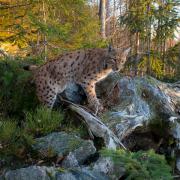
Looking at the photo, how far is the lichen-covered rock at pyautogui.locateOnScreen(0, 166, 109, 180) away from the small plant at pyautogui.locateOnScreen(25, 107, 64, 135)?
1216 millimetres

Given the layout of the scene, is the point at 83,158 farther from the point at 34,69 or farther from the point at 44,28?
the point at 44,28

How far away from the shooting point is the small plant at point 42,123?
6254 mm

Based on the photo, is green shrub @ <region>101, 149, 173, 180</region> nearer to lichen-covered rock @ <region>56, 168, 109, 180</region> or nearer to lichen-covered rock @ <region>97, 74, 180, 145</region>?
lichen-covered rock @ <region>56, 168, 109, 180</region>

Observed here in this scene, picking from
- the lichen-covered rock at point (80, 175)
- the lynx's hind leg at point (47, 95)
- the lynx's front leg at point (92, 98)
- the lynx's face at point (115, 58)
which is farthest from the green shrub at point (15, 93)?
the lichen-covered rock at point (80, 175)

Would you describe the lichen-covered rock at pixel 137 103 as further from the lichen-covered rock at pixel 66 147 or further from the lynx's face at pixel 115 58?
the lichen-covered rock at pixel 66 147

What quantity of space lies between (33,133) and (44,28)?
2664 millimetres

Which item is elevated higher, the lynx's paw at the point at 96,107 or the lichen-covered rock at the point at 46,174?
the lynx's paw at the point at 96,107

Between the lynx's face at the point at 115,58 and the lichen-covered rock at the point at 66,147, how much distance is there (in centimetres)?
238

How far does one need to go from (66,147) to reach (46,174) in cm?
88

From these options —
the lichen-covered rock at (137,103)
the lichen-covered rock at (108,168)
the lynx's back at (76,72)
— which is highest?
the lynx's back at (76,72)

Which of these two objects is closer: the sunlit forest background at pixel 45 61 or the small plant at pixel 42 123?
the sunlit forest background at pixel 45 61

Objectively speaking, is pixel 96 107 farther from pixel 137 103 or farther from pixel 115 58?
pixel 115 58

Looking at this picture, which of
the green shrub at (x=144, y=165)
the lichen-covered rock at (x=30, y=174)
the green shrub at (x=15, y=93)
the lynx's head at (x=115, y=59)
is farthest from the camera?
the lynx's head at (x=115, y=59)

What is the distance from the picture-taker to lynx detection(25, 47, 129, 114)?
23.8 feet
